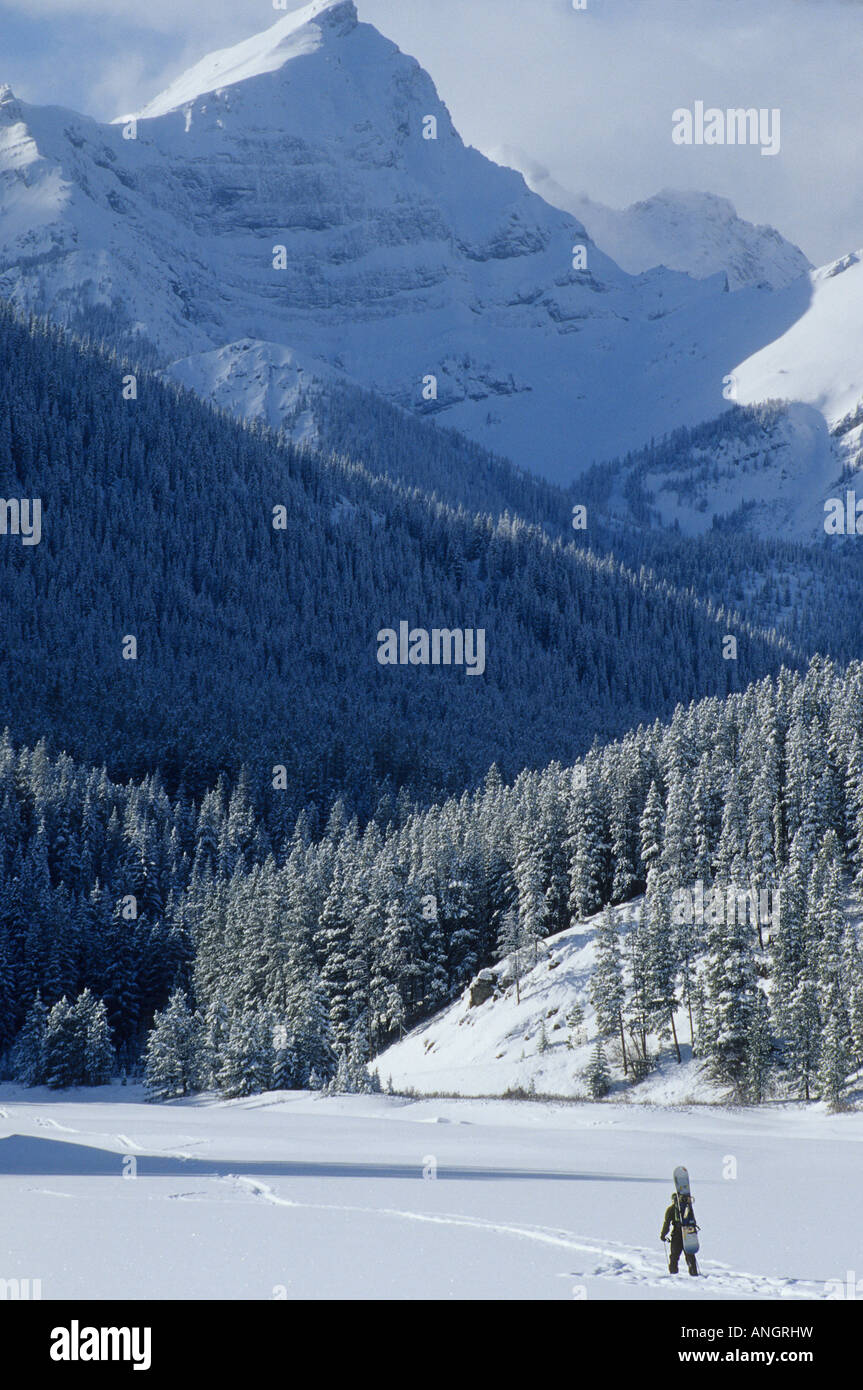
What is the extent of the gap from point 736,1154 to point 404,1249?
19.3 metres

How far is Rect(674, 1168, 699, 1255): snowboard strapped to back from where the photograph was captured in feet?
59.1

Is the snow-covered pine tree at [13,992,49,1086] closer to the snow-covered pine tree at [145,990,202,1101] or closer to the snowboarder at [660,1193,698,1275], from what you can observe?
the snow-covered pine tree at [145,990,202,1101]

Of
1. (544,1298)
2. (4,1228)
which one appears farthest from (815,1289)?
(4,1228)

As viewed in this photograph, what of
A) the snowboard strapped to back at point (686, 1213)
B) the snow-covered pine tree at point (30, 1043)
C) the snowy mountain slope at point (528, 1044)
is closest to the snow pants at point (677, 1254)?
the snowboard strapped to back at point (686, 1213)

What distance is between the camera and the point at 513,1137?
4291 cm

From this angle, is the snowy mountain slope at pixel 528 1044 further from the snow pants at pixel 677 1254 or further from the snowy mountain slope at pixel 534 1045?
the snow pants at pixel 677 1254

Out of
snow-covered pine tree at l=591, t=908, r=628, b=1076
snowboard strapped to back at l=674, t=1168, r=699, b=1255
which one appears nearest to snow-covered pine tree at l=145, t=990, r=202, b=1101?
snow-covered pine tree at l=591, t=908, r=628, b=1076

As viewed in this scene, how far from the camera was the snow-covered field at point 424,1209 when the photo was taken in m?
18.2

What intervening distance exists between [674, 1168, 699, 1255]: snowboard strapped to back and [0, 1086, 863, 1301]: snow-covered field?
0.55 m

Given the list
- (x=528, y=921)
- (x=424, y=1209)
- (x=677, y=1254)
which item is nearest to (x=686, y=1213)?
(x=677, y=1254)

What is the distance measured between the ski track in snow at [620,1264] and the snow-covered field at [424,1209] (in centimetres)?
6

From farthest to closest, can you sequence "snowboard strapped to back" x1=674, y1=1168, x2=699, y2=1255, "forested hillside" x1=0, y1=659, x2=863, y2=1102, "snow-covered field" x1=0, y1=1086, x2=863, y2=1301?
"forested hillside" x1=0, y1=659, x2=863, y2=1102
"snow-covered field" x1=0, y1=1086, x2=863, y2=1301
"snowboard strapped to back" x1=674, y1=1168, x2=699, y2=1255

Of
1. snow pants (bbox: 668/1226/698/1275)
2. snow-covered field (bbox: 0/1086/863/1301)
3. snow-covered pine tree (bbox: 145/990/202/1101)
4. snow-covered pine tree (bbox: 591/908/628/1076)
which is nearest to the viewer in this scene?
snow-covered field (bbox: 0/1086/863/1301)

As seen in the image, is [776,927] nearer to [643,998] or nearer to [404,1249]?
[643,998]
